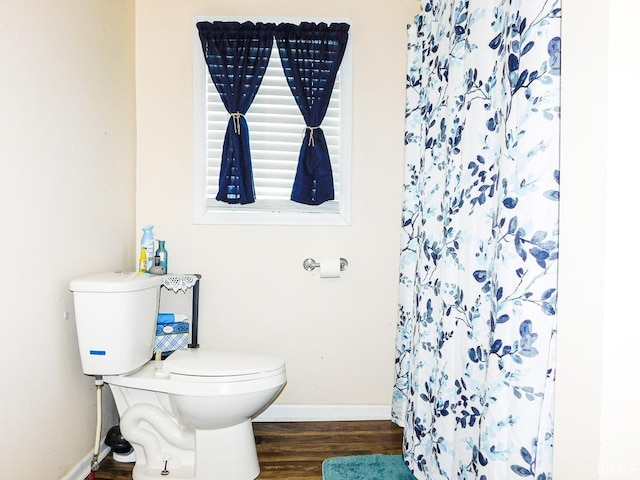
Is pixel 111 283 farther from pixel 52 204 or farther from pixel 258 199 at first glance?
pixel 258 199

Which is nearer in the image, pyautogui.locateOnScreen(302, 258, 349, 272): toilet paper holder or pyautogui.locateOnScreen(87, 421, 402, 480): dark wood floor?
pyautogui.locateOnScreen(87, 421, 402, 480): dark wood floor

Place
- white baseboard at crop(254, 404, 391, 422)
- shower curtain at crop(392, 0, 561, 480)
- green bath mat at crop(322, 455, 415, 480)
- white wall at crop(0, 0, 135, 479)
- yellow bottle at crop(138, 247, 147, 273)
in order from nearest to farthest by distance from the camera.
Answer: shower curtain at crop(392, 0, 561, 480), white wall at crop(0, 0, 135, 479), green bath mat at crop(322, 455, 415, 480), yellow bottle at crop(138, 247, 147, 273), white baseboard at crop(254, 404, 391, 422)

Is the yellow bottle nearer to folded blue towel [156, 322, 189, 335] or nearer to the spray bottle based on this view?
the spray bottle

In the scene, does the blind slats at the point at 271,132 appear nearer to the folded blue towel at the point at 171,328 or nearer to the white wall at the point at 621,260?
the folded blue towel at the point at 171,328

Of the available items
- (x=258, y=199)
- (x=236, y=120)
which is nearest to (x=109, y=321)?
(x=258, y=199)

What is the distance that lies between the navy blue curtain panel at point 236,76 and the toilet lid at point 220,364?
0.84 meters

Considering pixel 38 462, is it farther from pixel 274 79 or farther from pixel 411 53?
pixel 411 53

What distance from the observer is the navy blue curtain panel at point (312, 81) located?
84.8 inches

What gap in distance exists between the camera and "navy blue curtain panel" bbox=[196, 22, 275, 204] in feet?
7.02

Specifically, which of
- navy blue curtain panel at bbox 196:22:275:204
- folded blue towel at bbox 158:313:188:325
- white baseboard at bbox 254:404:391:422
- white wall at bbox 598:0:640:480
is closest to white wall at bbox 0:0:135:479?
folded blue towel at bbox 158:313:188:325

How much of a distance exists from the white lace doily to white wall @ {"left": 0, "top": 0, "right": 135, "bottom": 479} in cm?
26

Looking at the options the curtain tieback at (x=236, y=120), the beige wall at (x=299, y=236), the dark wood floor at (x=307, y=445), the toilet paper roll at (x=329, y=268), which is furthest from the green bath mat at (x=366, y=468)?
the curtain tieback at (x=236, y=120)

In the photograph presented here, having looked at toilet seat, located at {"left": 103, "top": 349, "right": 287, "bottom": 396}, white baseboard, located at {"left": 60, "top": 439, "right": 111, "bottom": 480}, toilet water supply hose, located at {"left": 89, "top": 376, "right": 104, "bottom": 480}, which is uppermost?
toilet seat, located at {"left": 103, "top": 349, "right": 287, "bottom": 396}

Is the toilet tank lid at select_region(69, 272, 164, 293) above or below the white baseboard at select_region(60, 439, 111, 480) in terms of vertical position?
above
